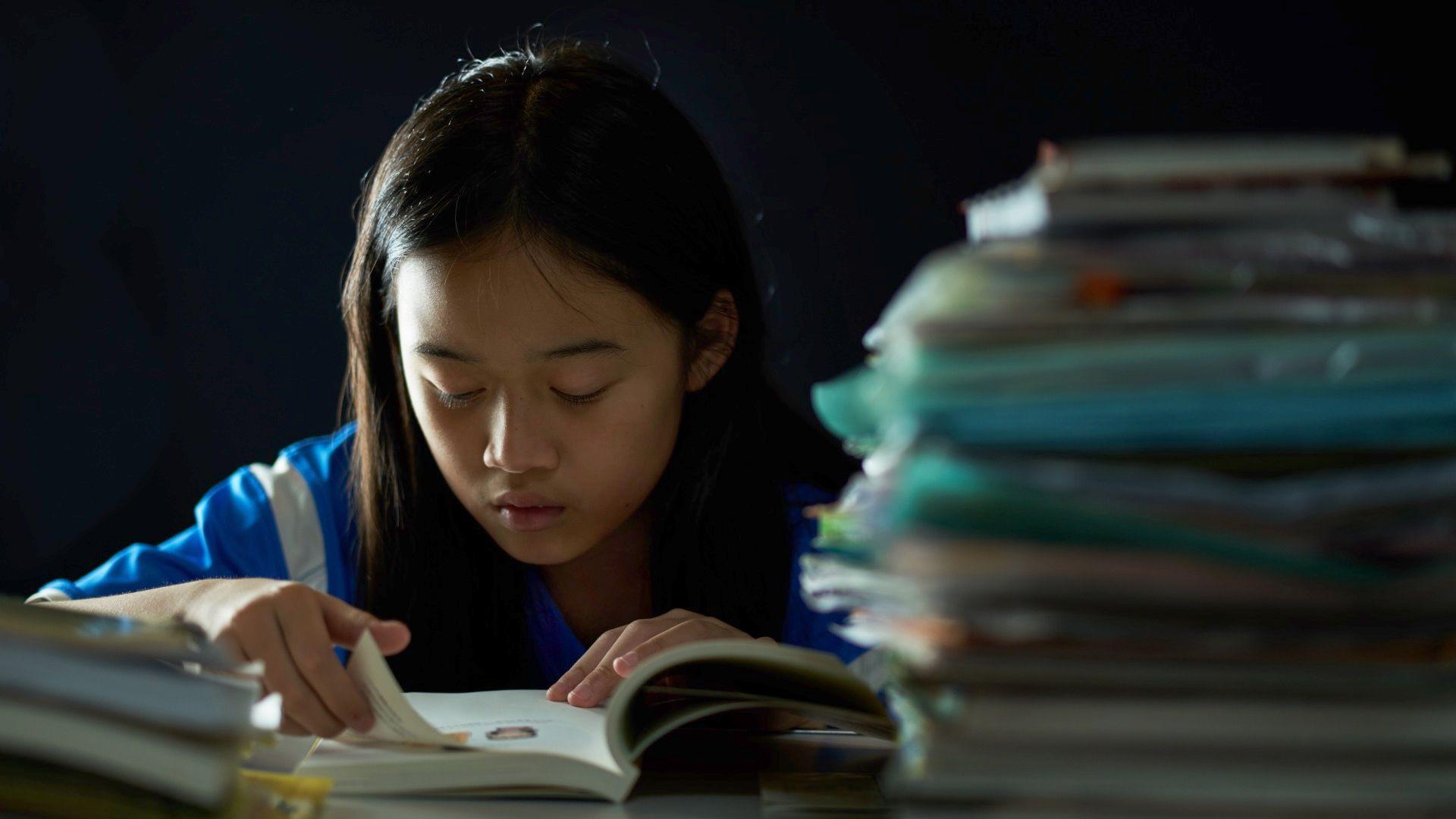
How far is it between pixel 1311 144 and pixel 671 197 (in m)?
0.78

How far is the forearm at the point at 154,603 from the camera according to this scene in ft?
2.68

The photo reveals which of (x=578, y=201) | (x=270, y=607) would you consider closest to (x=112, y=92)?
(x=578, y=201)

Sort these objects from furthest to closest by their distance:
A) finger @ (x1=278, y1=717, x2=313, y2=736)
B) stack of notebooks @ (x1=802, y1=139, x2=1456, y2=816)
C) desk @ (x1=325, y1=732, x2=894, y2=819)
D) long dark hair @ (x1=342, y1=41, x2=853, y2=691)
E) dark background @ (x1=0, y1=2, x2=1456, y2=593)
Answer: dark background @ (x1=0, y1=2, x2=1456, y2=593), long dark hair @ (x1=342, y1=41, x2=853, y2=691), finger @ (x1=278, y1=717, x2=313, y2=736), desk @ (x1=325, y1=732, x2=894, y2=819), stack of notebooks @ (x1=802, y1=139, x2=1456, y2=816)

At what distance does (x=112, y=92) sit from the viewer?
1.69 m

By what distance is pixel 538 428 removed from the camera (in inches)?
40.0

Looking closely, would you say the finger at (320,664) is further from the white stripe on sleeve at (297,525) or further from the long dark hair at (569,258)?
the white stripe on sleeve at (297,525)

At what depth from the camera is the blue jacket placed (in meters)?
1.25

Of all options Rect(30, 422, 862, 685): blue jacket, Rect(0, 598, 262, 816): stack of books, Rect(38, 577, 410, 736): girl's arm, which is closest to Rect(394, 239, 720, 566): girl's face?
Rect(30, 422, 862, 685): blue jacket

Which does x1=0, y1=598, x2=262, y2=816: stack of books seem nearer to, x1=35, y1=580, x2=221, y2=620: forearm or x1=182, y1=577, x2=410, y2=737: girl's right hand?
x1=182, y1=577, x2=410, y2=737: girl's right hand

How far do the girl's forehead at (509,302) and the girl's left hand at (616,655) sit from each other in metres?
0.28

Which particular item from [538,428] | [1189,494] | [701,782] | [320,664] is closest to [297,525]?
[538,428]

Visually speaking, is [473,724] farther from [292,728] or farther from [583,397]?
[583,397]

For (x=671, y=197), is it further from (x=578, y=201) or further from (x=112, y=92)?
(x=112, y=92)

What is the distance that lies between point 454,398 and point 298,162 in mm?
810
